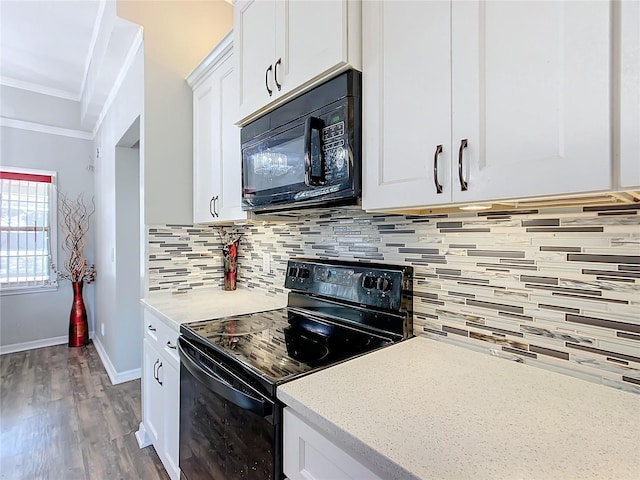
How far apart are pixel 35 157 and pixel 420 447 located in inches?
193

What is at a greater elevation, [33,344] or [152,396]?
[152,396]

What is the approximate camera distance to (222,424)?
3.68 feet

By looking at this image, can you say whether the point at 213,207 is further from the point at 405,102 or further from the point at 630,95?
the point at 630,95

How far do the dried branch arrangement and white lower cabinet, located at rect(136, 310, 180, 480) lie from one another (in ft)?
8.57

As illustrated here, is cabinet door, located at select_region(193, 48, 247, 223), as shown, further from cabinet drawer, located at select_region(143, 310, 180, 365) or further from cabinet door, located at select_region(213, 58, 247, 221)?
cabinet drawer, located at select_region(143, 310, 180, 365)

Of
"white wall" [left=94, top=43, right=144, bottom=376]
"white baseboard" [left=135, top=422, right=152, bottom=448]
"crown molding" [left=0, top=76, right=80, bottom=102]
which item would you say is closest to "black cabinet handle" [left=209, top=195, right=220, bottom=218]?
"white wall" [left=94, top=43, right=144, bottom=376]

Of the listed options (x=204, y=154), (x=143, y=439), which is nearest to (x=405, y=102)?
(x=204, y=154)

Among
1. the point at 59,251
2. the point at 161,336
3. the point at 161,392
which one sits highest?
the point at 59,251

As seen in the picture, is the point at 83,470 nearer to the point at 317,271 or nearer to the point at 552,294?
the point at 317,271

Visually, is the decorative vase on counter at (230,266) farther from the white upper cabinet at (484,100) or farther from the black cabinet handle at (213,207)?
the white upper cabinet at (484,100)

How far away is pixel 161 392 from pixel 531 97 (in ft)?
6.49

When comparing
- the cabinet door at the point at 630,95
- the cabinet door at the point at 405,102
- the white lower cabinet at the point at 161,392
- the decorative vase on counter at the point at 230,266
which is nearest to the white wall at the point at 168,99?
the decorative vase on counter at the point at 230,266

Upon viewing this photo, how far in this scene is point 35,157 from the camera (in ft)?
12.8

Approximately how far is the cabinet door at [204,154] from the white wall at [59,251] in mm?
2767
